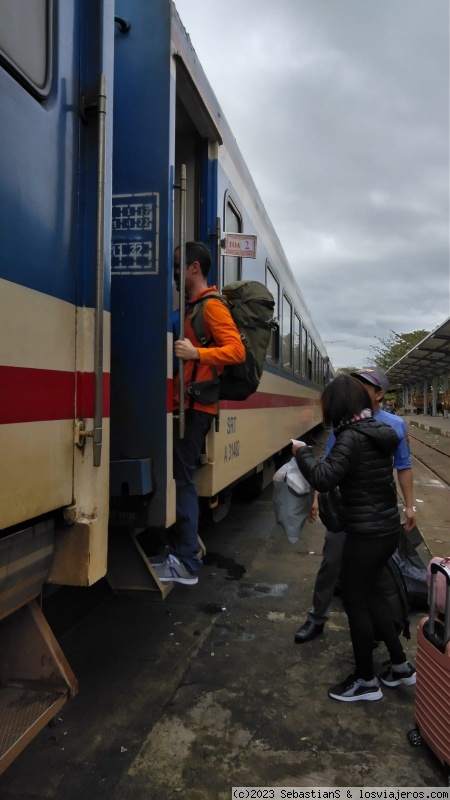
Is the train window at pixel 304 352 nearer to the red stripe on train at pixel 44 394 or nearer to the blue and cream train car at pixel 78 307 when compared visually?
the blue and cream train car at pixel 78 307

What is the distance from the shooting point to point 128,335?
107 inches

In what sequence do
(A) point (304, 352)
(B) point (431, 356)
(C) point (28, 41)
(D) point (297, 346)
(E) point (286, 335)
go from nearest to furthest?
(C) point (28, 41), (E) point (286, 335), (D) point (297, 346), (A) point (304, 352), (B) point (431, 356)

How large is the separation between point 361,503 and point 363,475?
0.14m

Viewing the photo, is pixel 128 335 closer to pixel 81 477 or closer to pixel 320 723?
pixel 81 477

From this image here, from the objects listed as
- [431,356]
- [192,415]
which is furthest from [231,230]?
[431,356]

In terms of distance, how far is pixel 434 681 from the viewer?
7.70ft

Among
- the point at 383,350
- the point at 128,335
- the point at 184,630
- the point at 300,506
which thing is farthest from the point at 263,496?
the point at 383,350

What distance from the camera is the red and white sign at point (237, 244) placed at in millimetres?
3641

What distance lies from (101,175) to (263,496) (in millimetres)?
7030

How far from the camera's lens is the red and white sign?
3.64 metres

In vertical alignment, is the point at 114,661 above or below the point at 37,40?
below

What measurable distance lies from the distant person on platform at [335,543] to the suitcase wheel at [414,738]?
1023mm

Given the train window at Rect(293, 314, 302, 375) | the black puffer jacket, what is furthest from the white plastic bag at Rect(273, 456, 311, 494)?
the train window at Rect(293, 314, 302, 375)

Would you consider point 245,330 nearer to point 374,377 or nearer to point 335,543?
point 374,377
